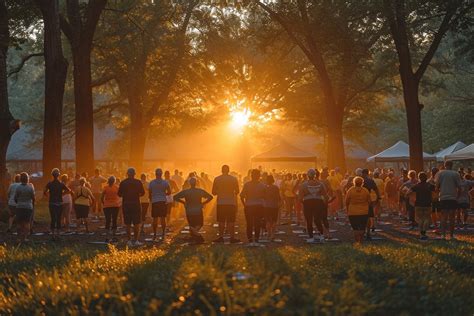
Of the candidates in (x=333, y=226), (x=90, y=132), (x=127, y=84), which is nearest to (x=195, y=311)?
(x=333, y=226)

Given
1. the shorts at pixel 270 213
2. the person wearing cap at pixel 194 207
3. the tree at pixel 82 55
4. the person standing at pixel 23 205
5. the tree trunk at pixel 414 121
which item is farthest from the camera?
the tree trunk at pixel 414 121

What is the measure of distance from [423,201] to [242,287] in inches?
457

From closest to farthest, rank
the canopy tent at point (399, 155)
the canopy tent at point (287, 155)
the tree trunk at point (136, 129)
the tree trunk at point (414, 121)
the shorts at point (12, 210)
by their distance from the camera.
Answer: the shorts at point (12, 210) → the tree trunk at point (414, 121) → the tree trunk at point (136, 129) → the canopy tent at point (399, 155) → the canopy tent at point (287, 155)

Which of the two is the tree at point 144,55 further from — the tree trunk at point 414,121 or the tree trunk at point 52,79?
the tree trunk at point 414,121

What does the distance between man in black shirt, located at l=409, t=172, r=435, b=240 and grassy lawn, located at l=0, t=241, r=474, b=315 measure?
24.1 ft

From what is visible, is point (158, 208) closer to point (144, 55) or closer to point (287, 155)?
point (144, 55)

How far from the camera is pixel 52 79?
73.8ft

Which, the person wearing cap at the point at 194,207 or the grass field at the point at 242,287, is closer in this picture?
the grass field at the point at 242,287

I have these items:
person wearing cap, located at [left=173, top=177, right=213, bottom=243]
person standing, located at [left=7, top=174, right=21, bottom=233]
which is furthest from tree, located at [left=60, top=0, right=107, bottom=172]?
person wearing cap, located at [left=173, top=177, right=213, bottom=243]

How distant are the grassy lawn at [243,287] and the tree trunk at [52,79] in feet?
44.5

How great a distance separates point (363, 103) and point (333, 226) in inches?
920

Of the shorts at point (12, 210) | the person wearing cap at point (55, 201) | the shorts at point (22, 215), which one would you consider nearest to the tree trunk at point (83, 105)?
the shorts at point (12, 210)

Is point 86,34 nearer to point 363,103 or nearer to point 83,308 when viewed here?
point 83,308

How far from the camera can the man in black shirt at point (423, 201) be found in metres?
17.1
